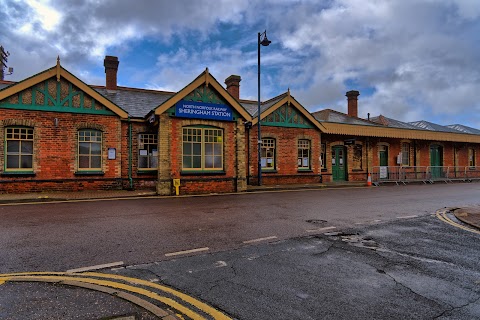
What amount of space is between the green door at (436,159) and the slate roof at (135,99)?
23630 mm

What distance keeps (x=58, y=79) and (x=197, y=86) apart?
6.51 m

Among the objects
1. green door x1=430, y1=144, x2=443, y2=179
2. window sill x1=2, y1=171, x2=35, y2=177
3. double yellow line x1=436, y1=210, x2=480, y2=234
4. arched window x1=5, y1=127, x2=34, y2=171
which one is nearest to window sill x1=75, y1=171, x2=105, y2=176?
window sill x1=2, y1=171, x2=35, y2=177

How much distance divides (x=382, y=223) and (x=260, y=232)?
3549 mm

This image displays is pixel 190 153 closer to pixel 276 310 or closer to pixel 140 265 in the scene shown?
pixel 140 265

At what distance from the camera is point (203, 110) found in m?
16.3

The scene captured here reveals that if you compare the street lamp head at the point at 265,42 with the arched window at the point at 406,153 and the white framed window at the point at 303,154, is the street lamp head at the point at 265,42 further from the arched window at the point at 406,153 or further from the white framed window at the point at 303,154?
the arched window at the point at 406,153

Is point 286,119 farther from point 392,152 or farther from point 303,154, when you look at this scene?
point 392,152

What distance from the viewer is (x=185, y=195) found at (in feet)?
49.0

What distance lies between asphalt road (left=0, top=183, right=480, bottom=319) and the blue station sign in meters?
7.42

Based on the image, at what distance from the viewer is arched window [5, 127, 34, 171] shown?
13.7m

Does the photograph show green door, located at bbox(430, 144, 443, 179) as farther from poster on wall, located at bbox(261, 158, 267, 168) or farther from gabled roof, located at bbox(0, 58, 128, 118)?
gabled roof, located at bbox(0, 58, 128, 118)

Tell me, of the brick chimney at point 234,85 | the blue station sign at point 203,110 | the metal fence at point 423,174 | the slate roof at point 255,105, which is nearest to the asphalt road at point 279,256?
the blue station sign at point 203,110

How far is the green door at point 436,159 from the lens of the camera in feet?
90.3

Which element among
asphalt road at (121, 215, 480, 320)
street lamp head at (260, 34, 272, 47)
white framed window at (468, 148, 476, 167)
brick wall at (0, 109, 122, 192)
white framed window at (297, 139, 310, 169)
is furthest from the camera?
white framed window at (468, 148, 476, 167)
